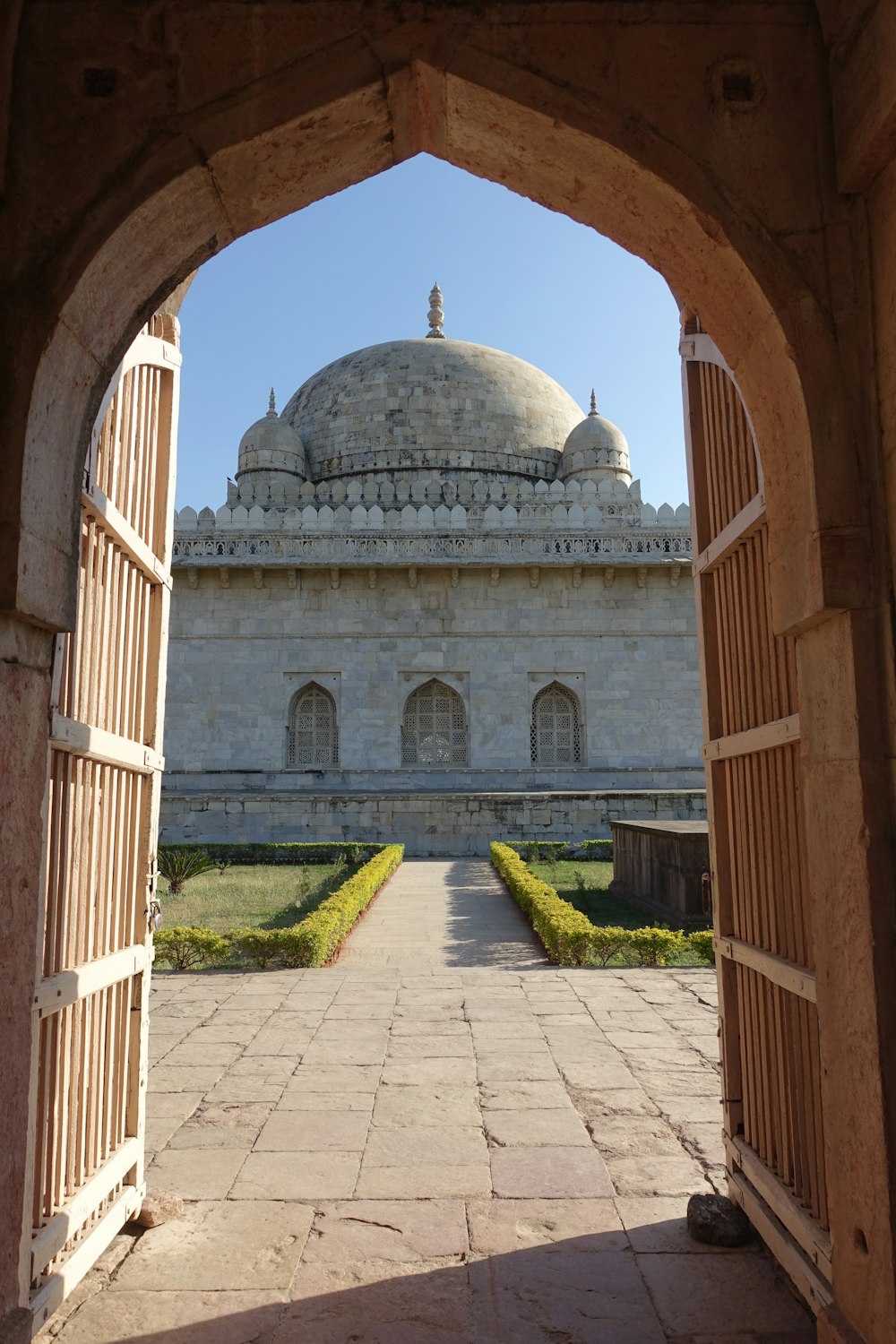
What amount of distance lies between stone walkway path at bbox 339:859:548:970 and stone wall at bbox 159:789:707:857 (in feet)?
8.88

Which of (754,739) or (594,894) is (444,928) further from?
(754,739)

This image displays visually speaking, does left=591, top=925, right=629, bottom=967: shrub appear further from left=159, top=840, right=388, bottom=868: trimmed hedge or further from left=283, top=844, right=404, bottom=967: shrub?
left=159, top=840, right=388, bottom=868: trimmed hedge

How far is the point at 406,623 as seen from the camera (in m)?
19.6

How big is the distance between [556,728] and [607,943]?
1218cm

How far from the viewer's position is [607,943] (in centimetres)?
757

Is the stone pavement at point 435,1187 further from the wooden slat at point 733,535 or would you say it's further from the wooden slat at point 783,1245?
the wooden slat at point 733,535

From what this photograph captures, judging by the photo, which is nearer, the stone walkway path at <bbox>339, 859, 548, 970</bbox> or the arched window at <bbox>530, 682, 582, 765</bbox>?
the stone walkway path at <bbox>339, 859, 548, 970</bbox>

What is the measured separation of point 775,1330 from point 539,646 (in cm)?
1721

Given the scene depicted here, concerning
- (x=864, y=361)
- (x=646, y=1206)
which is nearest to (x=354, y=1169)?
(x=646, y=1206)

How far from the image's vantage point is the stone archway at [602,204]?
244 cm

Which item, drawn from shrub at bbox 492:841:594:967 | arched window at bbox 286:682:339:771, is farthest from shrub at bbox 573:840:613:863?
arched window at bbox 286:682:339:771

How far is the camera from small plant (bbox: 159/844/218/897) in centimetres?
1205

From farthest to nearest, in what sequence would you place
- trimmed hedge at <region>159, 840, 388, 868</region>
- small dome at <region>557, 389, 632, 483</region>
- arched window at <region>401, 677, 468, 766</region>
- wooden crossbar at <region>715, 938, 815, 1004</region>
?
small dome at <region>557, 389, 632, 483</region>
arched window at <region>401, 677, 468, 766</region>
trimmed hedge at <region>159, 840, 388, 868</region>
wooden crossbar at <region>715, 938, 815, 1004</region>

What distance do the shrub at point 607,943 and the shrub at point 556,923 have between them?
49mm
